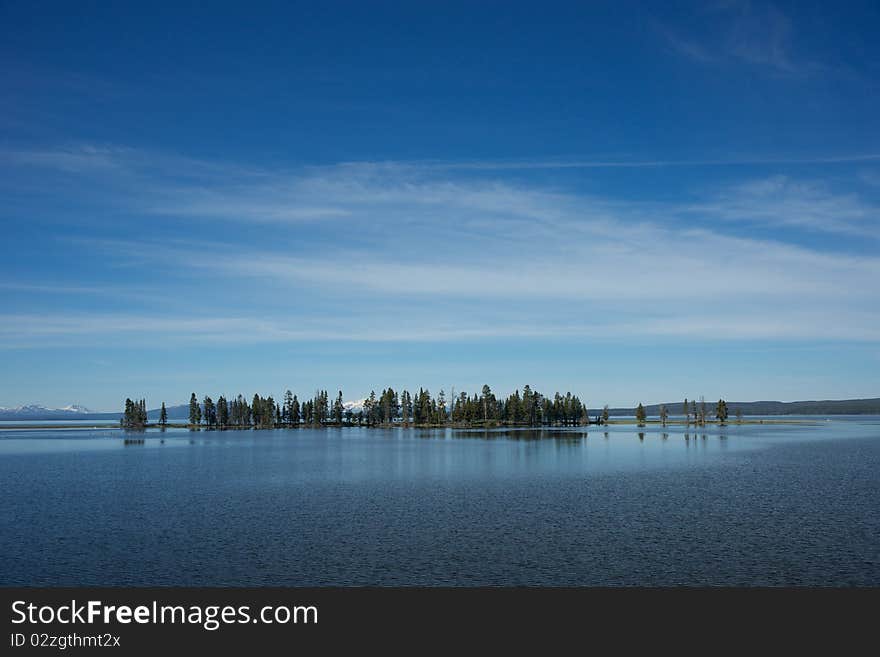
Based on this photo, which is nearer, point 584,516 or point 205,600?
point 205,600

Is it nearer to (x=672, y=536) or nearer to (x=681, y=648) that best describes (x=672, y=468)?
(x=672, y=536)

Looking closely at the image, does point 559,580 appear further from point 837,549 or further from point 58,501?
point 58,501

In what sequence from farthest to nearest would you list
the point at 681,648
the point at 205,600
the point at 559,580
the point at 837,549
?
the point at 837,549 < the point at 559,580 < the point at 205,600 < the point at 681,648

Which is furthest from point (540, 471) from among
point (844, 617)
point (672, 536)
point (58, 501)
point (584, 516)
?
point (844, 617)

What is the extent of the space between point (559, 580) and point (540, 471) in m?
53.6

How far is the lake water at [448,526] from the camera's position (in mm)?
34625

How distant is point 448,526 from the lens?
4653cm

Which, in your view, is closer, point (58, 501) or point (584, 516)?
point (584, 516)

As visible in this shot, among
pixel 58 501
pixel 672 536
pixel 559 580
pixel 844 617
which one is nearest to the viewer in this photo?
pixel 844 617

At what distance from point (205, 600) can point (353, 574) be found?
7.17 meters

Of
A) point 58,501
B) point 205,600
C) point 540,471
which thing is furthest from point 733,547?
point 58,501

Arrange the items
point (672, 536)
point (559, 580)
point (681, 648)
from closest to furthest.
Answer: point (681, 648), point (559, 580), point (672, 536)

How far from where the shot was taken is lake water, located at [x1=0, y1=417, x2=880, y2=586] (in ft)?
114

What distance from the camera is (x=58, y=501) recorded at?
2402 inches
